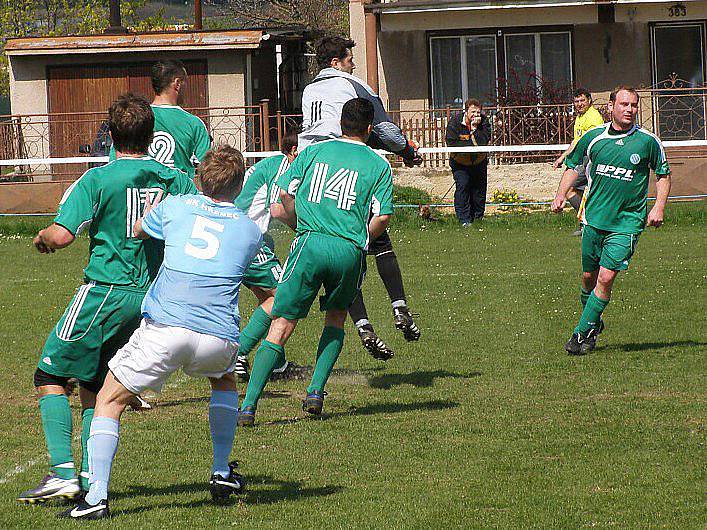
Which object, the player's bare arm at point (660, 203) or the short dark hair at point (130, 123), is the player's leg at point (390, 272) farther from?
the short dark hair at point (130, 123)

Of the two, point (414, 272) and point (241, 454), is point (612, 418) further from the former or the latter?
point (414, 272)

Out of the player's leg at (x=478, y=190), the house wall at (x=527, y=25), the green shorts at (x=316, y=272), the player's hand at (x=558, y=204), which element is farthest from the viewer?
the house wall at (x=527, y=25)

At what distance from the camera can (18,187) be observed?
77.2 feet

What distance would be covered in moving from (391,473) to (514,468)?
0.66 m

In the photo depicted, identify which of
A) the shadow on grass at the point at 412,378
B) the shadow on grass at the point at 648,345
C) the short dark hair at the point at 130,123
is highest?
the short dark hair at the point at 130,123

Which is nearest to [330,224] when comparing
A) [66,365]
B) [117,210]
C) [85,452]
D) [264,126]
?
[117,210]

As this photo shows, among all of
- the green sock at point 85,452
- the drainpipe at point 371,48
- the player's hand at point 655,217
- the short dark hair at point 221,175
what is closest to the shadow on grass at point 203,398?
the green sock at point 85,452

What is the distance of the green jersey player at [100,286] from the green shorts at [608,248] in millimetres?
5008

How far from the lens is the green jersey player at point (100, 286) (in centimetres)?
579

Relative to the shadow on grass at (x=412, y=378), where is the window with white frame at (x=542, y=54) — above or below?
above

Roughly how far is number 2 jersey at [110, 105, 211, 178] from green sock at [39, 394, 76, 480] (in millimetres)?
2697

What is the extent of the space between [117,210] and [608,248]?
205 inches

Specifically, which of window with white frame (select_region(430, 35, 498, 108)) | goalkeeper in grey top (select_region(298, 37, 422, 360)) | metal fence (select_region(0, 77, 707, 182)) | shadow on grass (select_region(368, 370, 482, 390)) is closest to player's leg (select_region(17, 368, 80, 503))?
goalkeeper in grey top (select_region(298, 37, 422, 360))

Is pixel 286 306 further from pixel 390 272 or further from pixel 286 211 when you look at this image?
pixel 390 272
